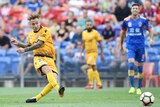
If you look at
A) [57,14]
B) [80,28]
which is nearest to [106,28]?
[80,28]

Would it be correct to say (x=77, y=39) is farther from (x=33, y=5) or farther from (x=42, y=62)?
(x=42, y=62)

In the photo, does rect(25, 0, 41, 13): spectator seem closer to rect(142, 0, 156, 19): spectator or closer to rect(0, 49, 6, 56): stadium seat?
rect(0, 49, 6, 56): stadium seat

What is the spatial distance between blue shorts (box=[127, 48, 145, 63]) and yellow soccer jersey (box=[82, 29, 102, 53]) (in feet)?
12.5

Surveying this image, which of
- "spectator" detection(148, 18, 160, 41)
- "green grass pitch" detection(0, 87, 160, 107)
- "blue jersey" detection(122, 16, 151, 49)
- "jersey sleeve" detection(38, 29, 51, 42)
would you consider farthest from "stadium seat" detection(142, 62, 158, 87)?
"jersey sleeve" detection(38, 29, 51, 42)

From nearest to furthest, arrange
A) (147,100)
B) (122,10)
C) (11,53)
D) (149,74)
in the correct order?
(147,100), (149,74), (11,53), (122,10)

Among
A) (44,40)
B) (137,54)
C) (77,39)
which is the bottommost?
(137,54)

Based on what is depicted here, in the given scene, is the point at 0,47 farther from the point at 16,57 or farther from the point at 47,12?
the point at 47,12

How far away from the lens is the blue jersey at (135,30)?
55.5 ft

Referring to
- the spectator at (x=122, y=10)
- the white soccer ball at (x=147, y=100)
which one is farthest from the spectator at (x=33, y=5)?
the white soccer ball at (x=147, y=100)

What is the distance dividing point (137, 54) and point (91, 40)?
4.04 meters

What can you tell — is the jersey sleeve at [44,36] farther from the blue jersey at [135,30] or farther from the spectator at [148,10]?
the spectator at [148,10]

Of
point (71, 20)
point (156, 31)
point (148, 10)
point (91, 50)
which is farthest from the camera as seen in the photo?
point (71, 20)

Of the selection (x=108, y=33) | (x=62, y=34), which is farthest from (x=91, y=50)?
(x=62, y=34)

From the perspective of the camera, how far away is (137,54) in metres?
17.3
